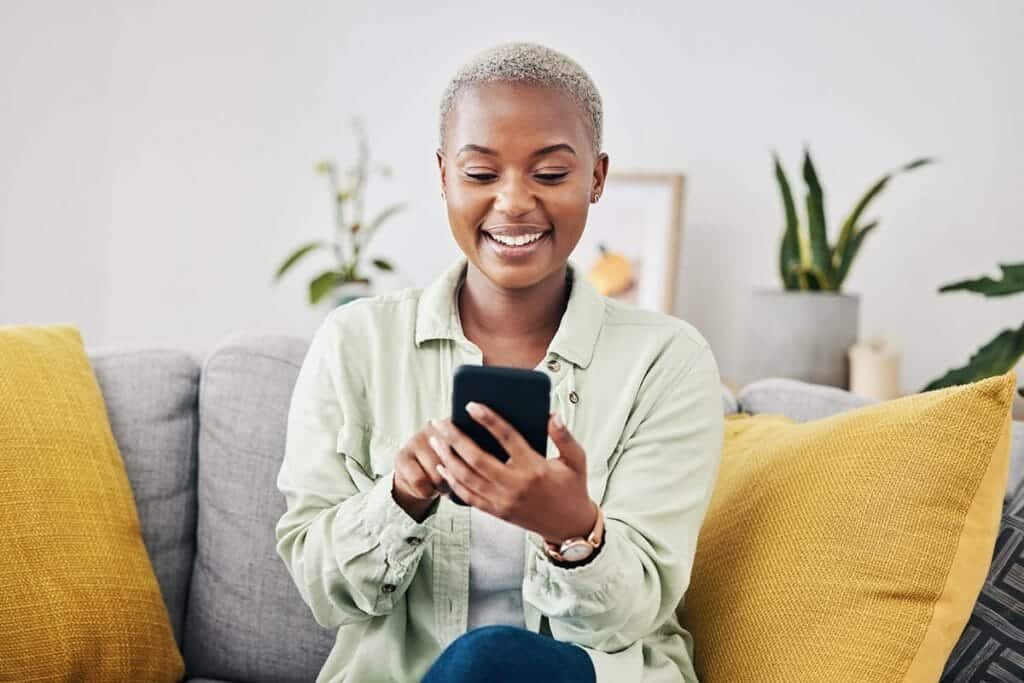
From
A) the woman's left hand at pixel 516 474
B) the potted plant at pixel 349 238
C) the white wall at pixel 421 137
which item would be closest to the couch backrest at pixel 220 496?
the woman's left hand at pixel 516 474

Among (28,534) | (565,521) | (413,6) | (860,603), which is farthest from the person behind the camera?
(413,6)

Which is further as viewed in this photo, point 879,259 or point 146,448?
point 879,259

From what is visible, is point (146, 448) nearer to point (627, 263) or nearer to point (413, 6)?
point (627, 263)

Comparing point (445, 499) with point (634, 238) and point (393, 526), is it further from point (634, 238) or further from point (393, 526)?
point (634, 238)

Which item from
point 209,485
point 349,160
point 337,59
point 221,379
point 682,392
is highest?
point 337,59

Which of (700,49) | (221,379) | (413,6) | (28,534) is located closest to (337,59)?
(413,6)

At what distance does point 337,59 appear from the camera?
Answer: 8.39 feet

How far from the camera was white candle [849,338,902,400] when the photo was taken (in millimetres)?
1910

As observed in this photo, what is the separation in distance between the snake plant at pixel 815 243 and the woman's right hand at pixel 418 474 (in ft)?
4.33

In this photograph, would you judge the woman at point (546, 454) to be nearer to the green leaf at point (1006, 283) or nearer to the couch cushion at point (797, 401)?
the couch cushion at point (797, 401)

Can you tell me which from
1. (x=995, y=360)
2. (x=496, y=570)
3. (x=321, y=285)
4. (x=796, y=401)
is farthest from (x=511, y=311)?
(x=321, y=285)

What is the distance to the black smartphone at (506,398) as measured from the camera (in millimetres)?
794

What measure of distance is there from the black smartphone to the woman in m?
0.05

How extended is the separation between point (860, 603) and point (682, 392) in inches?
10.7
